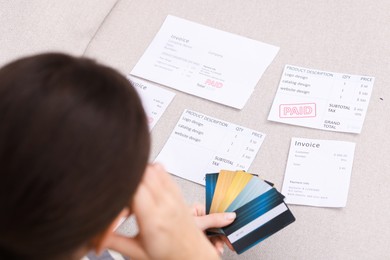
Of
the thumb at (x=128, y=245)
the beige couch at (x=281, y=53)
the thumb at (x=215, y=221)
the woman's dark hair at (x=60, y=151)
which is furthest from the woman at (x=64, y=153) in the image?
the beige couch at (x=281, y=53)

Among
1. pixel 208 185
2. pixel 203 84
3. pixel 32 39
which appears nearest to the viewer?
pixel 208 185

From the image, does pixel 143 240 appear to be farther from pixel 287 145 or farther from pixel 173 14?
pixel 173 14

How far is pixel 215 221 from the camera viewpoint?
0.92m

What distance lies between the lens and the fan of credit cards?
2.99 ft

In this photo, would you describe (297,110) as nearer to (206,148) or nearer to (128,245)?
(206,148)

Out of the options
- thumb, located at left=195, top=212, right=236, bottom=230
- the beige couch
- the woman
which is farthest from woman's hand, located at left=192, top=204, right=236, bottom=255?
the woman

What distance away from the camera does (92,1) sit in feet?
4.66

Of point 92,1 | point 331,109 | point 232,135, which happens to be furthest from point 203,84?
point 92,1

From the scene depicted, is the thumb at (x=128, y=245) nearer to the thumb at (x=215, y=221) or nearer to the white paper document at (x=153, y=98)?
the thumb at (x=215, y=221)

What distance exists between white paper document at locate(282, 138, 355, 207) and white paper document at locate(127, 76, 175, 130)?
1.05 feet

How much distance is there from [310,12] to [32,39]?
748 mm

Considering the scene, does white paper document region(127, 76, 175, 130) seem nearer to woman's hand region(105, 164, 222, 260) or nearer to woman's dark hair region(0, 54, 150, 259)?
woman's hand region(105, 164, 222, 260)

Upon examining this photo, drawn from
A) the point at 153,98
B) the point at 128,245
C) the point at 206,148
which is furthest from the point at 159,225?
the point at 153,98

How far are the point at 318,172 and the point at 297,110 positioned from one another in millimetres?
166
